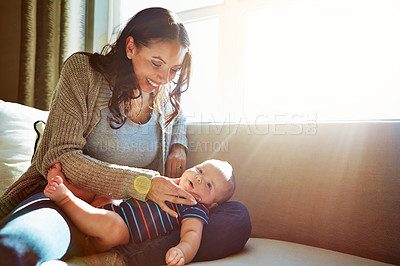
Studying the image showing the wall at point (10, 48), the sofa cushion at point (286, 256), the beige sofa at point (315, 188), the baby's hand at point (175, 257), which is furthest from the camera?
the wall at point (10, 48)

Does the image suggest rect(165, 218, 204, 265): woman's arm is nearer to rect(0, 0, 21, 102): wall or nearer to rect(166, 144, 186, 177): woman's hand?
rect(166, 144, 186, 177): woman's hand

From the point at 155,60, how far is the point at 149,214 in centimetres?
56

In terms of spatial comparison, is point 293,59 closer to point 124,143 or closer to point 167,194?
point 124,143

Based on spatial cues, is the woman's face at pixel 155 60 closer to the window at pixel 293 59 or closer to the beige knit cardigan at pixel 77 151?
the beige knit cardigan at pixel 77 151

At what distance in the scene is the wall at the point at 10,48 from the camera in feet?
7.05

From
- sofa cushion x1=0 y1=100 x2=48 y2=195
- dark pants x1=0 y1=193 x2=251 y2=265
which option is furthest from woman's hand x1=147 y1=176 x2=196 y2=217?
sofa cushion x1=0 y1=100 x2=48 y2=195

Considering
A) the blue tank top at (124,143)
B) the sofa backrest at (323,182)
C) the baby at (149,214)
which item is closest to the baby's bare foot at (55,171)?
the baby at (149,214)

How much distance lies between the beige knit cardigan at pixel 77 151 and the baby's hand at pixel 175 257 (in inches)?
8.0

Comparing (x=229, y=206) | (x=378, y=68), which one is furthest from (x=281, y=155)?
(x=378, y=68)

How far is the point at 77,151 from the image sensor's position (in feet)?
3.42

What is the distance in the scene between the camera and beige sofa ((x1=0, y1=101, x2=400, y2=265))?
106 cm

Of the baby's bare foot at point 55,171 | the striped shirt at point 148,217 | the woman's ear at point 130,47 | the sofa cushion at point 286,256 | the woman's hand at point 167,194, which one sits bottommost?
the sofa cushion at point 286,256

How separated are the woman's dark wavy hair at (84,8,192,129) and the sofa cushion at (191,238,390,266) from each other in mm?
646

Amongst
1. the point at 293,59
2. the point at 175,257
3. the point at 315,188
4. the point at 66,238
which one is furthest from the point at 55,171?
the point at 293,59
